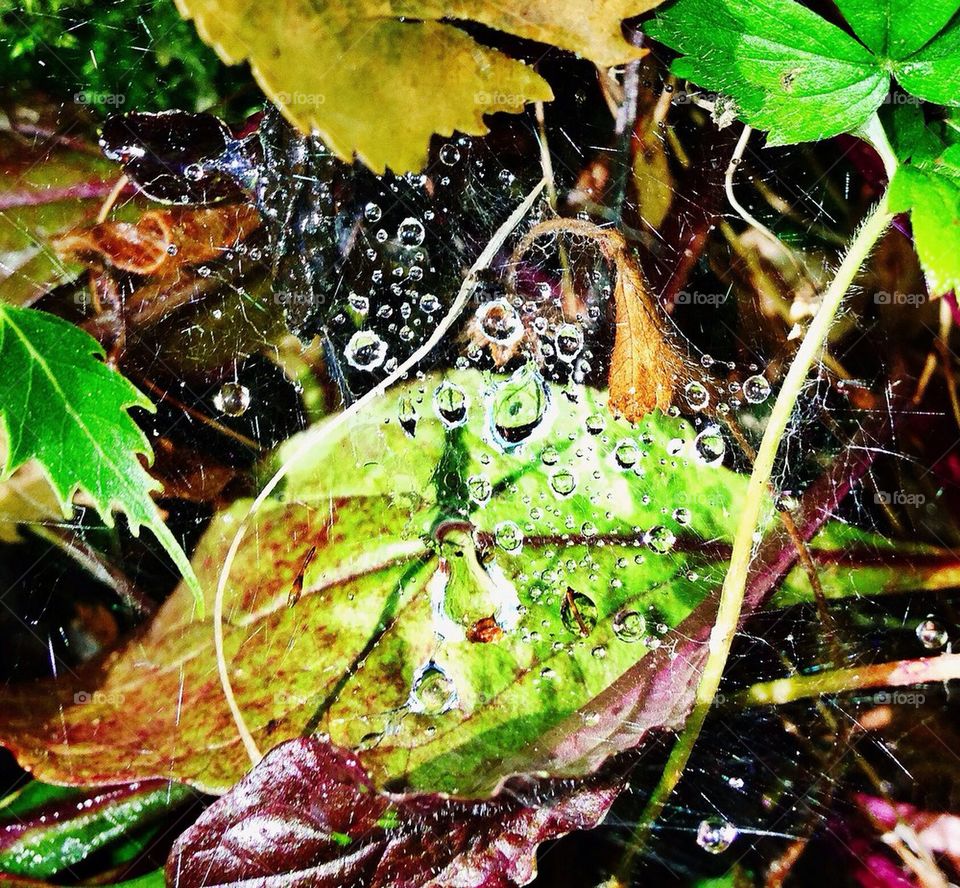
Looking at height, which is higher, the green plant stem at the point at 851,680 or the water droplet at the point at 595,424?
the water droplet at the point at 595,424

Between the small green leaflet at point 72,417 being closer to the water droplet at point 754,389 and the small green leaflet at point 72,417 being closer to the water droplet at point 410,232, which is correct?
the water droplet at point 410,232

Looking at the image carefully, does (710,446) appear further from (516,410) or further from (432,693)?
(432,693)

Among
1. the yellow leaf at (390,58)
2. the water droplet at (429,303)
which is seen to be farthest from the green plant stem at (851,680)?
the yellow leaf at (390,58)

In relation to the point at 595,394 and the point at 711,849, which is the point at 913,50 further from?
the point at 711,849

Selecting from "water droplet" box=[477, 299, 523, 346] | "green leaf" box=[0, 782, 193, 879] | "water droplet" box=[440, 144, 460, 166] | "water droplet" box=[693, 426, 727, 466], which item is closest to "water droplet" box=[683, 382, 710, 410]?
"water droplet" box=[693, 426, 727, 466]

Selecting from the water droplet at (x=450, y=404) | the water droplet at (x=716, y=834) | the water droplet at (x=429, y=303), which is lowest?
the water droplet at (x=716, y=834)

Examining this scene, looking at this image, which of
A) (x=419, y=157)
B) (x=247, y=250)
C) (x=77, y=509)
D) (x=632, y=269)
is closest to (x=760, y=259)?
(x=632, y=269)

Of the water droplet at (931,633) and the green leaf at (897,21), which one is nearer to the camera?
the green leaf at (897,21)
